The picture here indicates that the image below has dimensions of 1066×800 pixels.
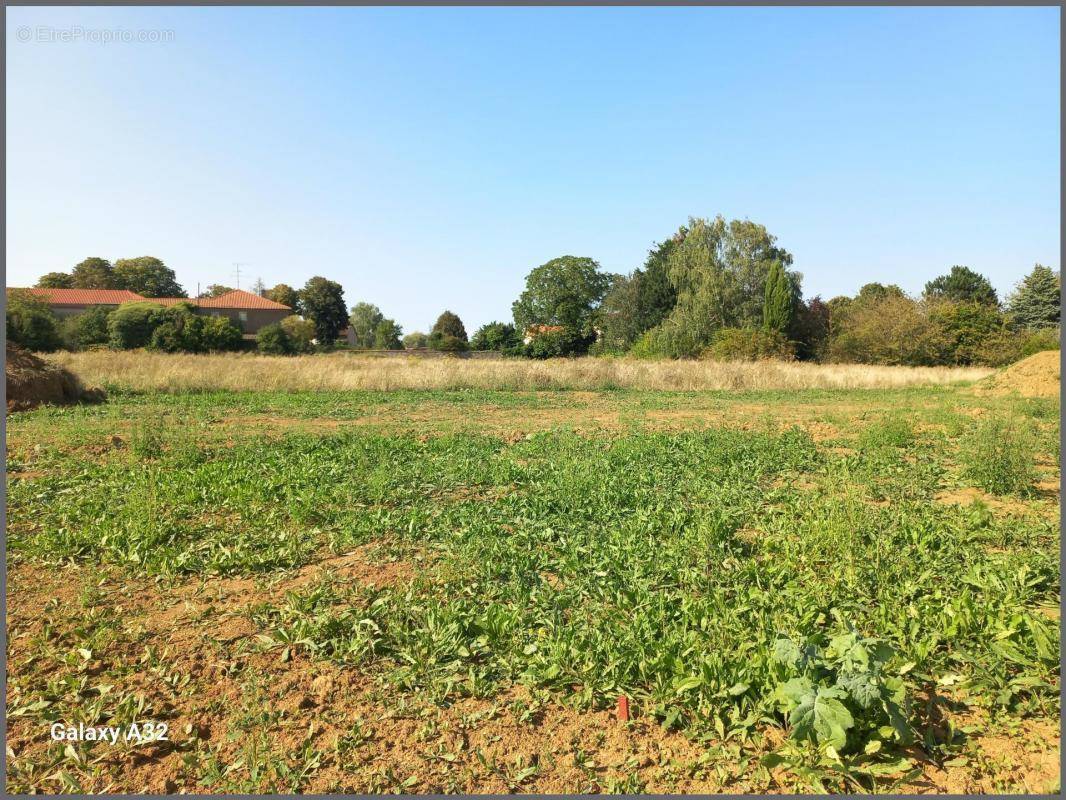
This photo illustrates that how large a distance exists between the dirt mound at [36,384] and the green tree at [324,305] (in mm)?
49513

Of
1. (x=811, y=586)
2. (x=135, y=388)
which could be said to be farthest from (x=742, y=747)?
(x=135, y=388)

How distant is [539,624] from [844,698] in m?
1.65

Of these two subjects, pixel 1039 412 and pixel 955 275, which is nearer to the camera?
pixel 1039 412

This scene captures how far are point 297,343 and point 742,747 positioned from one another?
1775 inches

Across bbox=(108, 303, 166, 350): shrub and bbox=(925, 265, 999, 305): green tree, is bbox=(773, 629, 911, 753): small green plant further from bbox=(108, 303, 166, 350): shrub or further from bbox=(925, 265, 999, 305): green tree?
bbox=(925, 265, 999, 305): green tree

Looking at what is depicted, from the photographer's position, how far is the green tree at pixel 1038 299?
45219 millimetres

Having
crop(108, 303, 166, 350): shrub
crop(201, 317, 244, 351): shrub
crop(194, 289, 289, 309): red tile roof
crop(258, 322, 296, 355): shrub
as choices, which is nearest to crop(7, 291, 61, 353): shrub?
crop(108, 303, 166, 350): shrub

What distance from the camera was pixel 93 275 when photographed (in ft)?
191

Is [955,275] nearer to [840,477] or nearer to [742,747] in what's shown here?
[840,477]

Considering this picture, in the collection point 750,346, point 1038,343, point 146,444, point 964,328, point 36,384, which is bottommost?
point 146,444

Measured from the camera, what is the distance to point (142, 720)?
281 centimetres

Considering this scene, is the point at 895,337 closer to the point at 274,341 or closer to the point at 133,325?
the point at 274,341

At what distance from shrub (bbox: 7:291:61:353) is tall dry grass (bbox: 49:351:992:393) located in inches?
429

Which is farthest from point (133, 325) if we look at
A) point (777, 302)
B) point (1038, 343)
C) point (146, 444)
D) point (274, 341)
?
point (1038, 343)
